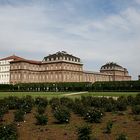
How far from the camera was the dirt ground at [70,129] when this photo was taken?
41.7 feet

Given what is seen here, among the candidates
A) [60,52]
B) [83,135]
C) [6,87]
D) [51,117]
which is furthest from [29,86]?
[83,135]

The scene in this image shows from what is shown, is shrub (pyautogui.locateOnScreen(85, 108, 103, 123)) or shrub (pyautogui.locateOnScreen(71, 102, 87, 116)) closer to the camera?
shrub (pyautogui.locateOnScreen(85, 108, 103, 123))

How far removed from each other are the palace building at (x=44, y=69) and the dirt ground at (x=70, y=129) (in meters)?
96.7

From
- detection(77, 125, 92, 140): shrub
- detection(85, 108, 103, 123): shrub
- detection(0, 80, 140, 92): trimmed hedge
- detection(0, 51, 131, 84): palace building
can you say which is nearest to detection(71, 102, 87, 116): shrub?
detection(85, 108, 103, 123): shrub

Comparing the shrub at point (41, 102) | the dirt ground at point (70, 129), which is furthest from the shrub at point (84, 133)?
the shrub at point (41, 102)

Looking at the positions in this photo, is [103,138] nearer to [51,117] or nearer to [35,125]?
[35,125]

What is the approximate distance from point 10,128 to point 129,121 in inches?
241

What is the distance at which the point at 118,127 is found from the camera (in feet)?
46.3

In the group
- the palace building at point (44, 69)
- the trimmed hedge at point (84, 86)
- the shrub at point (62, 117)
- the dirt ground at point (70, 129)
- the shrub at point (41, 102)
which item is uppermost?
the palace building at point (44, 69)

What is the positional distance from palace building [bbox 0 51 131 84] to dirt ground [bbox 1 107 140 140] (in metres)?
96.7

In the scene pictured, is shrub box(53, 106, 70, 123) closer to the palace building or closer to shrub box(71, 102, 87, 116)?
shrub box(71, 102, 87, 116)

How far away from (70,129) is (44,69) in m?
108

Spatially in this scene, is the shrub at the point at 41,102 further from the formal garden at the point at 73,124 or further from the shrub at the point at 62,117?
the shrub at the point at 62,117

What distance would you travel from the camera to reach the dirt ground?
41.7ft
